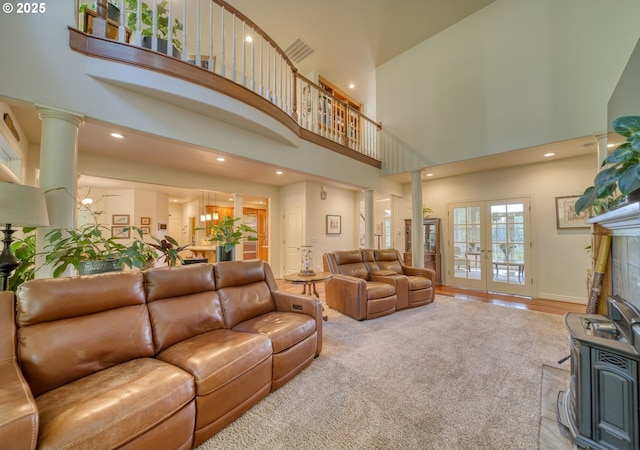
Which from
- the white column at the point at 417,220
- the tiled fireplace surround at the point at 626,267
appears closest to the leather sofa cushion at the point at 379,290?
the white column at the point at 417,220

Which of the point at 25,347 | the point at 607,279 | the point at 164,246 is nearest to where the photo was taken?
the point at 25,347

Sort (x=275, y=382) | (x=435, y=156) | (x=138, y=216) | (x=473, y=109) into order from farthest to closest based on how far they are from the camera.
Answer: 1. (x=138, y=216)
2. (x=435, y=156)
3. (x=473, y=109)
4. (x=275, y=382)

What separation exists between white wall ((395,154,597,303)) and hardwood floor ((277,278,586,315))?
0.91ft

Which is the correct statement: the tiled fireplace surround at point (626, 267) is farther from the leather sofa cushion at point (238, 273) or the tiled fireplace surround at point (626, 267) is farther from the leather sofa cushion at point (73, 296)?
the leather sofa cushion at point (73, 296)

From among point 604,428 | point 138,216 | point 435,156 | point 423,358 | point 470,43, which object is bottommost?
point 423,358

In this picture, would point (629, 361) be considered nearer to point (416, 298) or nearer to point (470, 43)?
point (416, 298)

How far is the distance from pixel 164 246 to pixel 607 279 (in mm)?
4415

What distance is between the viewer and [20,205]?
5.10 feet

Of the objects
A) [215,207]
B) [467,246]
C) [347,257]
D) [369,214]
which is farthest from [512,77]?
[215,207]

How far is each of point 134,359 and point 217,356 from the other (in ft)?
1.80

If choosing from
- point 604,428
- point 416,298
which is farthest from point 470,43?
point 604,428

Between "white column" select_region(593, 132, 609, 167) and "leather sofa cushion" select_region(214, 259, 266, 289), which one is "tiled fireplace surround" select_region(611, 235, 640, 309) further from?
"leather sofa cushion" select_region(214, 259, 266, 289)

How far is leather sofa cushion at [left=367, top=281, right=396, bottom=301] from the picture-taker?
3.58 m

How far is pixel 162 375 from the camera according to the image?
1.36 metres
